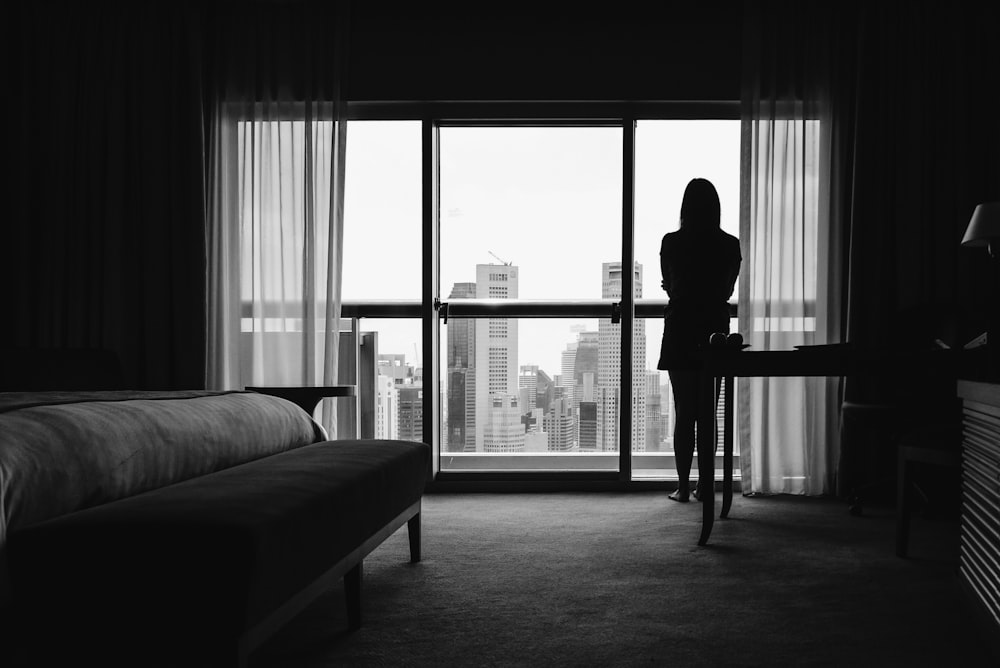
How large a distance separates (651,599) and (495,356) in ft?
7.89

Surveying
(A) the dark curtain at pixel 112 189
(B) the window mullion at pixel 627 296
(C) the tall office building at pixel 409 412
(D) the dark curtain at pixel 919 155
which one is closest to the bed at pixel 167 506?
(A) the dark curtain at pixel 112 189

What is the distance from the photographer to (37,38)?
12.5 feet

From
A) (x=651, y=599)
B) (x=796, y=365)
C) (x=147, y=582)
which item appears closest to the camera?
(x=147, y=582)

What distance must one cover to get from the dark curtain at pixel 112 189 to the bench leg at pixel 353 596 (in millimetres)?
2260

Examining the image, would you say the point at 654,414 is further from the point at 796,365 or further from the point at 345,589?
the point at 345,589

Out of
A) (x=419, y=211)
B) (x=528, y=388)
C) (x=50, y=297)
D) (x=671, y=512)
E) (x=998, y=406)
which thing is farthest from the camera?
(x=528, y=388)

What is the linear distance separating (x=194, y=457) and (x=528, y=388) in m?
2.91

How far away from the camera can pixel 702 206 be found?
3.42 m

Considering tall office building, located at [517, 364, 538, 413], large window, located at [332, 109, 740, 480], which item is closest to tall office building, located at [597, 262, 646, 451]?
large window, located at [332, 109, 740, 480]

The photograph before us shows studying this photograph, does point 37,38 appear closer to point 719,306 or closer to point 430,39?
point 430,39

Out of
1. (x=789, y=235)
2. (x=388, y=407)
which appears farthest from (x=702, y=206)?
(x=388, y=407)

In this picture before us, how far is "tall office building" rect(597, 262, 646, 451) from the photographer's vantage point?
424cm

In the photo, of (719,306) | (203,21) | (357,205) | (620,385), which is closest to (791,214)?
(719,306)

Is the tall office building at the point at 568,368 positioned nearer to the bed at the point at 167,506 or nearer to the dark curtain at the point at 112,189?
the dark curtain at the point at 112,189
